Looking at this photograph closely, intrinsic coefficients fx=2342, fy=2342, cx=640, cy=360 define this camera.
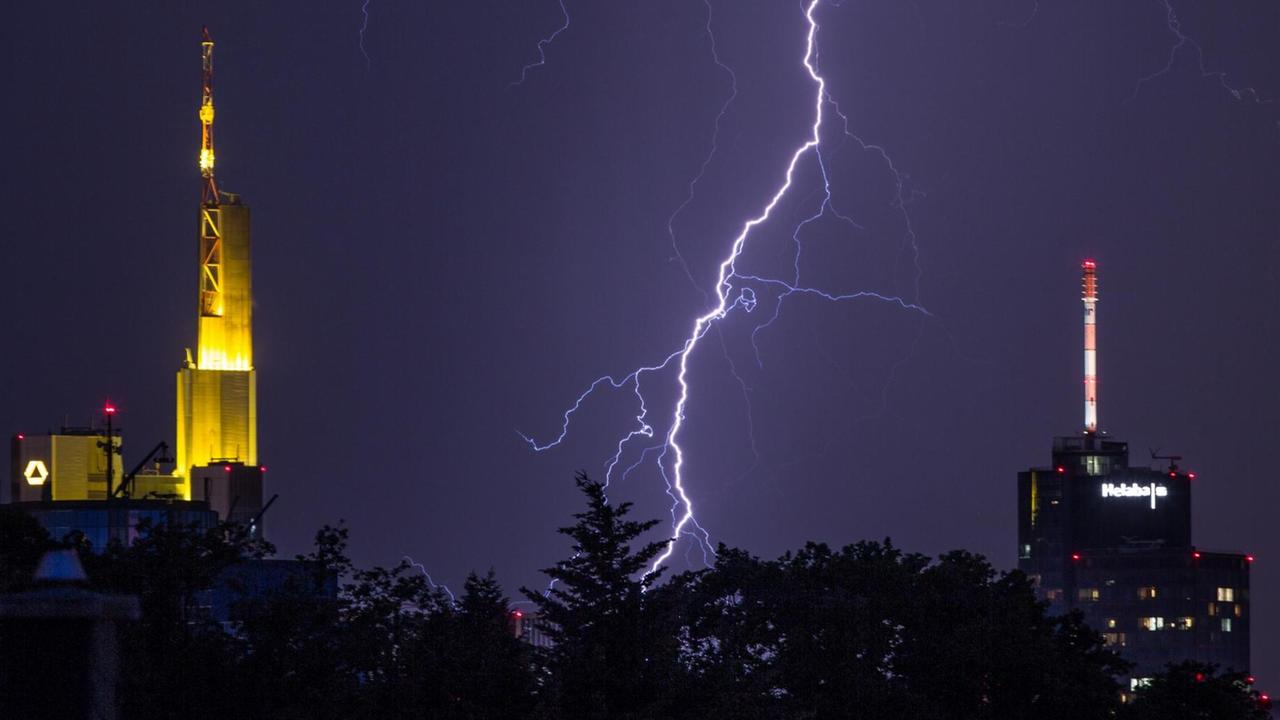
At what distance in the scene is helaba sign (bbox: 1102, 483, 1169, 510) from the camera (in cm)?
17250

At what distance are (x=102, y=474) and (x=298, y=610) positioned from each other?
59.4 meters

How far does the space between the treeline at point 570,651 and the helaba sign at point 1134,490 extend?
443 feet

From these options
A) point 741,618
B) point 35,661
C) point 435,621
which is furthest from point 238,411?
point 35,661

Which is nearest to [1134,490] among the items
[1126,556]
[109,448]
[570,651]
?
[1126,556]

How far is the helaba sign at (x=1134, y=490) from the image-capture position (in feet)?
566

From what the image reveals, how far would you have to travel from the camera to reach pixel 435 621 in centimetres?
2661

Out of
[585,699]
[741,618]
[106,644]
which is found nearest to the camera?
[106,644]

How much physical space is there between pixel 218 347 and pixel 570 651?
241ft

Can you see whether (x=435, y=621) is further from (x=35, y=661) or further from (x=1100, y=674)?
(x=35, y=661)

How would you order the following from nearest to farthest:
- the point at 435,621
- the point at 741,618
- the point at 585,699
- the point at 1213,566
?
the point at 585,699 → the point at 435,621 → the point at 741,618 → the point at 1213,566

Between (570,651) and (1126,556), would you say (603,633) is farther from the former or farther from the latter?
(1126,556)

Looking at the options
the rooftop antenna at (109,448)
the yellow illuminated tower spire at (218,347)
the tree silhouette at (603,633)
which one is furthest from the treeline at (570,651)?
the yellow illuminated tower spire at (218,347)

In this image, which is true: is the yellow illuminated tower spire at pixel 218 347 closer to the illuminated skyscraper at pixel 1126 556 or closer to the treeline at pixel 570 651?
the treeline at pixel 570 651

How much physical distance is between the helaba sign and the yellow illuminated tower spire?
90747 millimetres
